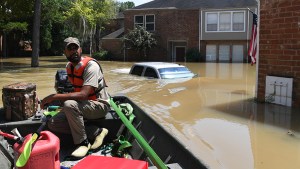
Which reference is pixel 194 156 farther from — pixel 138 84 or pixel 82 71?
pixel 138 84

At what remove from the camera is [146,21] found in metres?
39.4

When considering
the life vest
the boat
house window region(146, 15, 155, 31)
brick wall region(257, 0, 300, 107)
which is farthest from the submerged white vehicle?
house window region(146, 15, 155, 31)

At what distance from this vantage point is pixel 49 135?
385 cm

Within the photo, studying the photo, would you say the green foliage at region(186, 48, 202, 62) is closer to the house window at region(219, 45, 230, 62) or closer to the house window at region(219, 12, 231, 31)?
the house window at region(219, 45, 230, 62)

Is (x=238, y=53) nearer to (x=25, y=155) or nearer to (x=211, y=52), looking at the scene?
(x=211, y=52)

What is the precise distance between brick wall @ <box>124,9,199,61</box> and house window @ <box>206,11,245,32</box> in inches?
51.2

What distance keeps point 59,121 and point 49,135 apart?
143 centimetres

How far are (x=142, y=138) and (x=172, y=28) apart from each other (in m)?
34.3

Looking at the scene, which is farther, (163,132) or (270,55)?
(270,55)

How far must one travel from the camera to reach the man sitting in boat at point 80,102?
5.00m

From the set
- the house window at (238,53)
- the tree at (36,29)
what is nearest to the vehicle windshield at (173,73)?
the tree at (36,29)

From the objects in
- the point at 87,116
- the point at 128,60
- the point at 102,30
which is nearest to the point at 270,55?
the point at 87,116

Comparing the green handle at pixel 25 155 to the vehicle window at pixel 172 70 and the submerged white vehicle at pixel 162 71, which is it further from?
the vehicle window at pixel 172 70

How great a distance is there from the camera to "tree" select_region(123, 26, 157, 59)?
3747 centimetres
